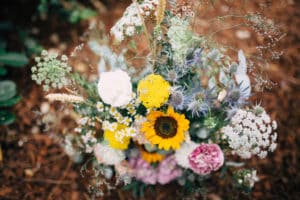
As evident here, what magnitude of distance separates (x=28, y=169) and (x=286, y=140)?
1275 millimetres

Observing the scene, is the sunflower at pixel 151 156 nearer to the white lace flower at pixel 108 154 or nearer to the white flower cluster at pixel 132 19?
the white lace flower at pixel 108 154

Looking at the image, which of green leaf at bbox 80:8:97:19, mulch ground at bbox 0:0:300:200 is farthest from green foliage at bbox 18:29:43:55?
green leaf at bbox 80:8:97:19

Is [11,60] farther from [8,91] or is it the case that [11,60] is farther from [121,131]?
[121,131]

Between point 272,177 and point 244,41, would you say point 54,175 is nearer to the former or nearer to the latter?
point 272,177

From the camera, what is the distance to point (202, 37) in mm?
1297

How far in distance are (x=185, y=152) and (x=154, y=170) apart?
0.65 ft

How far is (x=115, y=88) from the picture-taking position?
1.22 meters

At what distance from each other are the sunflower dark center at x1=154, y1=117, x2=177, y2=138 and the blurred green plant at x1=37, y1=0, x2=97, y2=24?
1.25m

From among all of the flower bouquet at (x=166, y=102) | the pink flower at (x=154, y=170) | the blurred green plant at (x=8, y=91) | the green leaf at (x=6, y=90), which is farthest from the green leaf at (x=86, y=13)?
the pink flower at (x=154, y=170)

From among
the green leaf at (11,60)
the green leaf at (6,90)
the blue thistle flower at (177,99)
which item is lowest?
the blue thistle flower at (177,99)

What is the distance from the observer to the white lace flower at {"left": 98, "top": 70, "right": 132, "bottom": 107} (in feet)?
4.01

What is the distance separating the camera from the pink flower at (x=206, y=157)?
Answer: 1.35 m

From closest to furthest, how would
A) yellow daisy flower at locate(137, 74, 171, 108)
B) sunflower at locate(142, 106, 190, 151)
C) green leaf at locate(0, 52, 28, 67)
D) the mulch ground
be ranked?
yellow daisy flower at locate(137, 74, 171, 108) → sunflower at locate(142, 106, 190, 151) → the mulch ground → green leaf at locate(0, 52, 28, 67)

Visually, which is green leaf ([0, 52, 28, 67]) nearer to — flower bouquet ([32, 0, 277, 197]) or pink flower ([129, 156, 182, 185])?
flower bouquet ([32, 0, 277, 197])
